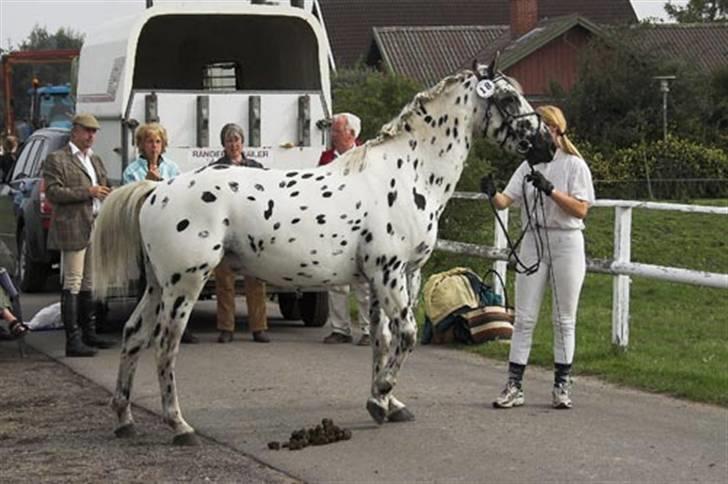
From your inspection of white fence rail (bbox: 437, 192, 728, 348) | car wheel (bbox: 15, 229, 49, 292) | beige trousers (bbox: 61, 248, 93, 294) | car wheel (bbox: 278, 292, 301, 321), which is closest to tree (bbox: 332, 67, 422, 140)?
car wheel (bbox: 15, 229, 49, 292)

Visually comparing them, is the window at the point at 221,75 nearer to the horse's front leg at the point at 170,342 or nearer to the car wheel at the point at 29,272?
the car wheel at the point at 29,272

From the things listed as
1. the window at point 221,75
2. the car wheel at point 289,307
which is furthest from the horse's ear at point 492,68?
the window at point 221,75

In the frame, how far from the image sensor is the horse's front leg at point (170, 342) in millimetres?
9297

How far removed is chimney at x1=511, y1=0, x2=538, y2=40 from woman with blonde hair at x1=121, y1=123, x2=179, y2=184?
45.5 metres

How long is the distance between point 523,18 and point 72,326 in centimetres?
4645

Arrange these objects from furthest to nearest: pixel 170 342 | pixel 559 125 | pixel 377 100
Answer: pixel 377 100 → pixel 559 125 → pixel 170 342

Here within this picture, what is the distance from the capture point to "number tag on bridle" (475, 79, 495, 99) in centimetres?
984

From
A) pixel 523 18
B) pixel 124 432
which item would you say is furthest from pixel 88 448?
pixel 523 18

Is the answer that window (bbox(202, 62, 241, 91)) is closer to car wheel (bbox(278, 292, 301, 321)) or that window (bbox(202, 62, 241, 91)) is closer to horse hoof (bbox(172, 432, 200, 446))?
car wheel (bbox(278, 292, 301, 321))

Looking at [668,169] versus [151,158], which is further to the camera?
[668,169]

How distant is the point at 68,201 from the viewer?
1282cm

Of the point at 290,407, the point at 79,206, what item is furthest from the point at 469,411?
the point at 79,206

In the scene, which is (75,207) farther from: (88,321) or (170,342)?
(170,342)

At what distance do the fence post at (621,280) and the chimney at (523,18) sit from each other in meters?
45.9
